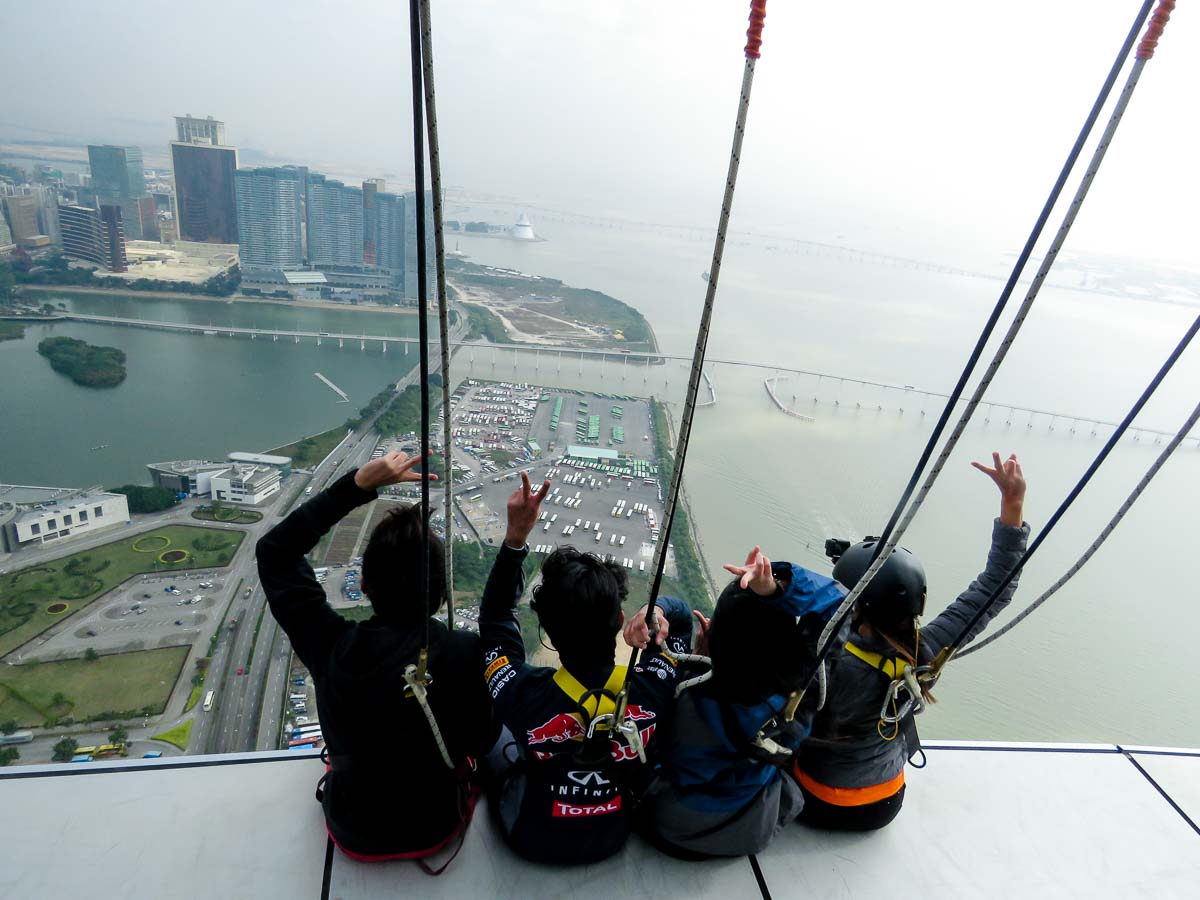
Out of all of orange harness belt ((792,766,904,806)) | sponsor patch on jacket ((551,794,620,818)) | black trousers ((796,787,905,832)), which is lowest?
black trousers ((796,787,905,832))

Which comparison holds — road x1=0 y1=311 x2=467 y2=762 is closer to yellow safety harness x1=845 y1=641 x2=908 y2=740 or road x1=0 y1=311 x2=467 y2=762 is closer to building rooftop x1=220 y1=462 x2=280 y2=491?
building rooftop x1=220 y1=462 x2=280 y2=491

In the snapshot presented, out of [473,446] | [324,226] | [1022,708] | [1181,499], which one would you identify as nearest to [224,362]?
[324,226]

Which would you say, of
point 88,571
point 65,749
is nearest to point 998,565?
point 65,749

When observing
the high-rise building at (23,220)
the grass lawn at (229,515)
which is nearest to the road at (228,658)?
the grass lawn at (229,515)

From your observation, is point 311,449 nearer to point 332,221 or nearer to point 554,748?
point 332,221

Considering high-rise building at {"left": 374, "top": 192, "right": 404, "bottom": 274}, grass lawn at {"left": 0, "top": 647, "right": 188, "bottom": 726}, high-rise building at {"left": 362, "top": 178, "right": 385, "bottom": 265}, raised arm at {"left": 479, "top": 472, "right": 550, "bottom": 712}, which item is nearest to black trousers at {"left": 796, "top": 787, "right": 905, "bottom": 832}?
raised arm at {"left": 479, "top": 472, "right": 550, "bottom": 712}

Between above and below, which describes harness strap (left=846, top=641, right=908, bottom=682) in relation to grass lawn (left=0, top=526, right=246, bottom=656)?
above
